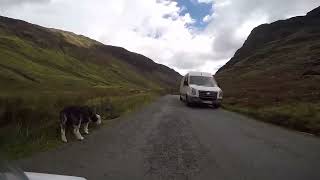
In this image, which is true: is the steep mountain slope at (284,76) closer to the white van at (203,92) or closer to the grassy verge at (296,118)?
the grassy verge at (296,118)

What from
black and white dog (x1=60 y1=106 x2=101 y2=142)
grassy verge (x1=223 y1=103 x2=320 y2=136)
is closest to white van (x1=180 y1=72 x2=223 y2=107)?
grassy verge (x1=223 y1=103 x2=320 y2=136)

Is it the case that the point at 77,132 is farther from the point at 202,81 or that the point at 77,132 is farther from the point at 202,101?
the point at 202,81

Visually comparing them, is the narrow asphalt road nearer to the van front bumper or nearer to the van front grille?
the van front grille

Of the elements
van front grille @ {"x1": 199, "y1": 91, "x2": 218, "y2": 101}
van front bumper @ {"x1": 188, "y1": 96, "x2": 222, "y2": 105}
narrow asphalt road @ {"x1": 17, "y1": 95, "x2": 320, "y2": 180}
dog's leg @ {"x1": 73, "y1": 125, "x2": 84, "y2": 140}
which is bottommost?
narrow asphalt road @ {"x1": 17, "y1": 95, "x2": 320, "y2": 180}

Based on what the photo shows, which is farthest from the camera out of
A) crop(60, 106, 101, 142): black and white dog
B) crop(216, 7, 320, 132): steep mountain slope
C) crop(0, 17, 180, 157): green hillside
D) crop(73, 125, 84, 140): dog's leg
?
crop(216, 7, 320, 132): steep mountain slope

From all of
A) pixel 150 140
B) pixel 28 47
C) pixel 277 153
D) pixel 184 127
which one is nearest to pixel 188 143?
pixel 150 140

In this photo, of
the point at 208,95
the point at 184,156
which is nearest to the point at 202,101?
the point at 208,95

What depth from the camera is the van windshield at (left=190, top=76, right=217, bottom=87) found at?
30484 mm

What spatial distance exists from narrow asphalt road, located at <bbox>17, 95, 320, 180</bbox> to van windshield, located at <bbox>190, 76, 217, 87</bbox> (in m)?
14.7

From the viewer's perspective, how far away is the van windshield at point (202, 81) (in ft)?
100

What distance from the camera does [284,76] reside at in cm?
7462

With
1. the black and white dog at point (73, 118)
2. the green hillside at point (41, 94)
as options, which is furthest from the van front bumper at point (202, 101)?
the black and white dog at point (73, 118)

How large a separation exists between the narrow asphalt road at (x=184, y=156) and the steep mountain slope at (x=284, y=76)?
4623 millimetres

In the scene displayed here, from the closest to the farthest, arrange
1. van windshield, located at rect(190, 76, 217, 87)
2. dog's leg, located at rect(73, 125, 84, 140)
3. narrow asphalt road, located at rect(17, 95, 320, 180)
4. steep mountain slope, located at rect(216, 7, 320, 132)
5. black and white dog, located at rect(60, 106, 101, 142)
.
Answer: narrow asphalt road, located at rect(17, 95, 320, 180), black and white dog, located at rect(60, 106, 101, 142), dog's leg, located at rect(73, 125, 84, 140), steep mountain slope, located at rect(216, 7, 320, 132), van windshield, located at rect(190, 76, 217, 87)
